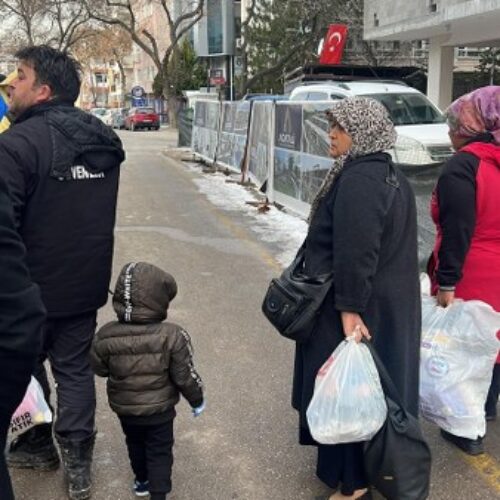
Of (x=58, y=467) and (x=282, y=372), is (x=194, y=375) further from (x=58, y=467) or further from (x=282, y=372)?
(x=282, y=372)

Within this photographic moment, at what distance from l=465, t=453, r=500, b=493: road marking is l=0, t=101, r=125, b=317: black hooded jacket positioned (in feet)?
6.51

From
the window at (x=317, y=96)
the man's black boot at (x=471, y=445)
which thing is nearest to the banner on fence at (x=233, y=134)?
the window at (x=317, y=96)

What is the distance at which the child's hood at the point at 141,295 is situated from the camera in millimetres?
2549

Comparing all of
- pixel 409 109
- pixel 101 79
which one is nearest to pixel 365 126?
pixel 409 109

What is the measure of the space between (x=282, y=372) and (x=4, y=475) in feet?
9.57

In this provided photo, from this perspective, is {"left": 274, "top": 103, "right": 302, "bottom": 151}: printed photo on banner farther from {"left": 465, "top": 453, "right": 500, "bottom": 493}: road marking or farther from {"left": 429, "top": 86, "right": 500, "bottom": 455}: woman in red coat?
{"left": 465, "top": 453, "right": 500, "bottom": 493}: road marking

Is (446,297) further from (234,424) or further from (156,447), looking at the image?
(156,447)

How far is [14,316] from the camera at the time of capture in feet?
4.31

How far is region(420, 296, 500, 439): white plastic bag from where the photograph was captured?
9.95 feet

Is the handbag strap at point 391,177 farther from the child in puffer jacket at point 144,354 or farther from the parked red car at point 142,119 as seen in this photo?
the parked red car at point 142,119

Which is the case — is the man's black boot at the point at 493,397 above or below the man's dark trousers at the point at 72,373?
below

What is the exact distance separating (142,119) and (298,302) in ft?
132

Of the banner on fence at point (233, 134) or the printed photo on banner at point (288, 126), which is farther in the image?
the banner on fence at point (233, 134)

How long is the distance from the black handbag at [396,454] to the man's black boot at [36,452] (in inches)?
60.6
